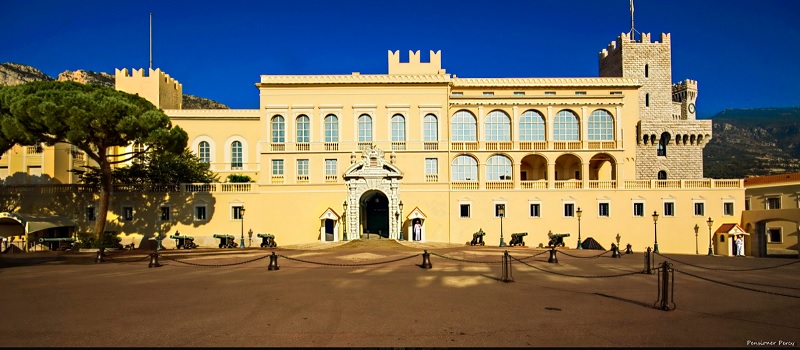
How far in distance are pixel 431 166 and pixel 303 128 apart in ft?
32.0

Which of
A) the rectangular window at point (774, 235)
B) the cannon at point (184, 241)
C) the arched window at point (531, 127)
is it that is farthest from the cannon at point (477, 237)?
the rectangular window at point (774, 235)

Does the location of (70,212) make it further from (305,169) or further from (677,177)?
(677,177)

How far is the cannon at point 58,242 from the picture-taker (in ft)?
118

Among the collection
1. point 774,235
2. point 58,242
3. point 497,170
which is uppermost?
point 497,170

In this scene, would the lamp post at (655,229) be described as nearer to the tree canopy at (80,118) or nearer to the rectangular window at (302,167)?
the rectangular window at (302,167)

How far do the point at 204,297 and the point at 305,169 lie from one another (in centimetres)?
2642

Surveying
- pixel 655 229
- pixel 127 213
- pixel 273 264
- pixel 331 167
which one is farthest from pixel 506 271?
pixel 127 213

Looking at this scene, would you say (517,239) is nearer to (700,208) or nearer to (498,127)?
(498,127)

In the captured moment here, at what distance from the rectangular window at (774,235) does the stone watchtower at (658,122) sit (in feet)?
23.0

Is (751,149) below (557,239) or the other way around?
the other way around

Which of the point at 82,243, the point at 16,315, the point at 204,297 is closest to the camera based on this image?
the point at 16,315

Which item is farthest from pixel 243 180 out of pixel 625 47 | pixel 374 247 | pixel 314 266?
pixel 625 47

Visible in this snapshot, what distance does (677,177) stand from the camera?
1994 inches

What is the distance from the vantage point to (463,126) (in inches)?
1722
